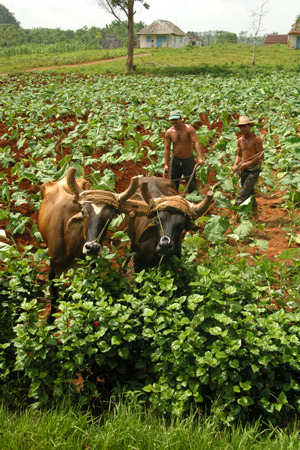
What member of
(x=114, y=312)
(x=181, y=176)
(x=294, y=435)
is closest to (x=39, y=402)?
(x=114, y=312)

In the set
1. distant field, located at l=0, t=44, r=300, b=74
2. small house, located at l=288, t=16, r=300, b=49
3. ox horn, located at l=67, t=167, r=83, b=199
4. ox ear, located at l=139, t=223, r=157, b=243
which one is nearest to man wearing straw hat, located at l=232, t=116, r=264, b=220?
ox ear, located at l=139, t=223, r=157, b=243

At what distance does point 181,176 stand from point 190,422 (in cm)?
529

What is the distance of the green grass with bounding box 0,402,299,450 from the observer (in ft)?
10.7

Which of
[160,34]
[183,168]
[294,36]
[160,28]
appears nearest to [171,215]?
[183,168]

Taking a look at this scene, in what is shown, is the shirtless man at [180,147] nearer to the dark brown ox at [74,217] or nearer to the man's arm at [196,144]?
the man's arm at [196,144]

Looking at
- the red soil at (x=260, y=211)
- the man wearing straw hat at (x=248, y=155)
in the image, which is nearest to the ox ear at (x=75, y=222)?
the red soil at (x=260, y=211)

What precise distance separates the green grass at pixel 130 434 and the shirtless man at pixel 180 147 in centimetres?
436

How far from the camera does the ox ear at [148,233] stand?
16.1 ft

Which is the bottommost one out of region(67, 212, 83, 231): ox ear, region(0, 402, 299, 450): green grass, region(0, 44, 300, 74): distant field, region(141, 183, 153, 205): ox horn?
region(0, 402, 299, 450): green grass

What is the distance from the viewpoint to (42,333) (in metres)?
3.83

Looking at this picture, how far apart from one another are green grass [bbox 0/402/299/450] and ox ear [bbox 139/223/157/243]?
2015mm

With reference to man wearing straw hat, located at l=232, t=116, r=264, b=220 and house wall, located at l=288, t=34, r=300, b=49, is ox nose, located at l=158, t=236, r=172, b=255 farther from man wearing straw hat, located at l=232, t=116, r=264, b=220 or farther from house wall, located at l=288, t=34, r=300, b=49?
house wall, located at l=288, t=34, r=300, b=49

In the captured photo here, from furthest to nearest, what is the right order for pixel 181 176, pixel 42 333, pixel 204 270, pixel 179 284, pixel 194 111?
pixel 194 111, pixel 181 176, pixel 179 284, pixel 204 270, pixel 42 333

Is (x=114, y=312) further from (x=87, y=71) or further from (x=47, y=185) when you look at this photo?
(x=87, y=71)
